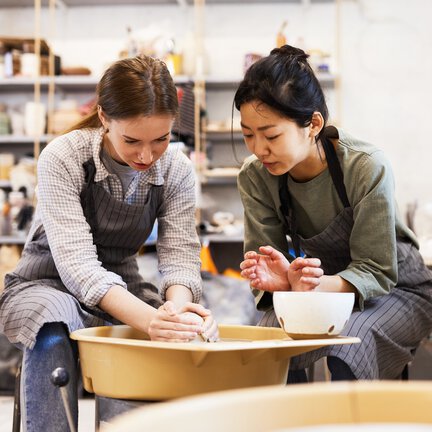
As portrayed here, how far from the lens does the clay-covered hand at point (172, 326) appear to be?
1.26 m

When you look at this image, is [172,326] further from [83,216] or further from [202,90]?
[202,90]

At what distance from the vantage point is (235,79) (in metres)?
4.73

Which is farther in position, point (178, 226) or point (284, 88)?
point (178, 226)

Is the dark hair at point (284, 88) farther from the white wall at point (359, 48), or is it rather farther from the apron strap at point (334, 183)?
the white wall at point (359, 48)

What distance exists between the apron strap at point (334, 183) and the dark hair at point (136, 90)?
0.99 ft

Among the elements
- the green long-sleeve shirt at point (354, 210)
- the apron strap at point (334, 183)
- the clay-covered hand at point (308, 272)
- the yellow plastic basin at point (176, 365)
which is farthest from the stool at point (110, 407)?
the apron strap at point (334, 183)

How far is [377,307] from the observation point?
1.54m

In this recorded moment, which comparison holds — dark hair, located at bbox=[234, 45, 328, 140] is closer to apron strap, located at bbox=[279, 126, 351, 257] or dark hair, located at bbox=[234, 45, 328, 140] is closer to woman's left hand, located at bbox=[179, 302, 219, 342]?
apron strap, located at bbox=[279, 126, 351, 257]

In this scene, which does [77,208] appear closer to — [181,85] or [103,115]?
[103,115]

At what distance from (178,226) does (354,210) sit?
15.9 inches

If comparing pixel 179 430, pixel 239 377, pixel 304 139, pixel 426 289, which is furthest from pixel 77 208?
pixel 179 430

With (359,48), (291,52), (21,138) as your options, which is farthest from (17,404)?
(359,48)

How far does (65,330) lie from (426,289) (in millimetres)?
782

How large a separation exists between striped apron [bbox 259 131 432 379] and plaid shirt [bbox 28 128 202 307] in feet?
0.74
